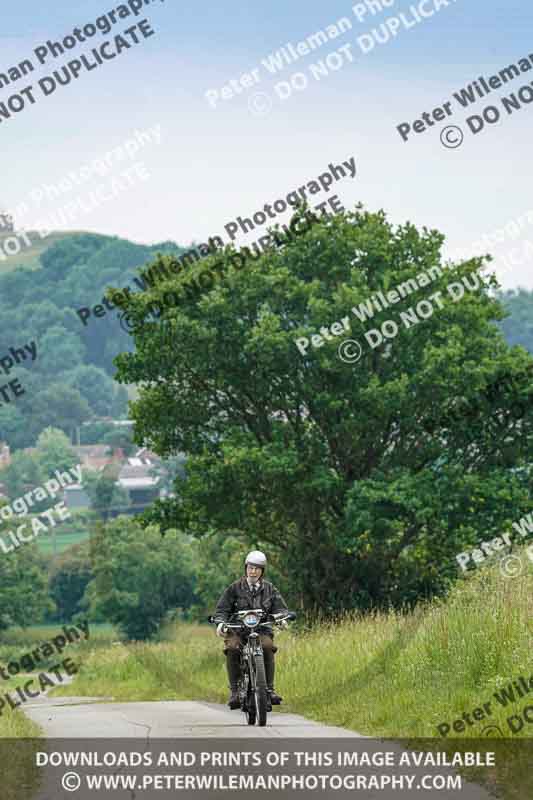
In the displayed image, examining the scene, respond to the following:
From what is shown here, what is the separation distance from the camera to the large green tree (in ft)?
121

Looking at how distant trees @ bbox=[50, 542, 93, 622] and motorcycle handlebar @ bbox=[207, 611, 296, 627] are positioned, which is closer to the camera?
motorcycle handlebar @ bbox=[207, 611, 296, 627]

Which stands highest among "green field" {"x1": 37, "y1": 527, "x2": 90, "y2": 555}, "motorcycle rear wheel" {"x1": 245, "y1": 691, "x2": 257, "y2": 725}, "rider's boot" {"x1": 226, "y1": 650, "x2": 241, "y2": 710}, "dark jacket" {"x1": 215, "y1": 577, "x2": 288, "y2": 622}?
"dark jacket" {"x1": 215, "y1": 577, "x2": 288, "y2": 622}

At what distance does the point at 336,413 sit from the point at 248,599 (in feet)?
75.6

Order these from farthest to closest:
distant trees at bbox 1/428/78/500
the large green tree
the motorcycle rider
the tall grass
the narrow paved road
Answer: distant trees at bbox 1/428/78/500, the large green tree, the narrow paved road, the motorcycle rider, the tall grass

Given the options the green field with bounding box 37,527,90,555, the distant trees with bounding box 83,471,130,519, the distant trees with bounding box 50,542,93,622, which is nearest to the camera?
the distant trees with bounding box 50,542,93,622

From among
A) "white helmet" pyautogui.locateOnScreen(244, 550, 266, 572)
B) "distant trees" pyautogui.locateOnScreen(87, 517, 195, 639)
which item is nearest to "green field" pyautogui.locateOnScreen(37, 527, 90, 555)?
"distant trees" pyautogui.locateOnScreen(87, 517, 195, 639)

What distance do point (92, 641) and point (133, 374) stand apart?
6729cm

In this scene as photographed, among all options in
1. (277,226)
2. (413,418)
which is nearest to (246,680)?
(413,418)

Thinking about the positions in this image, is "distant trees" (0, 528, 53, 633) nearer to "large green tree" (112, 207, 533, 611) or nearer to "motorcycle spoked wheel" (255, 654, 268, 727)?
"large green tree" (112, 207, 533, 611)

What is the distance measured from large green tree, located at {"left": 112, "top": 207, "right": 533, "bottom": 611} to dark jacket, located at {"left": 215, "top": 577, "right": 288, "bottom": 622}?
20926 mm

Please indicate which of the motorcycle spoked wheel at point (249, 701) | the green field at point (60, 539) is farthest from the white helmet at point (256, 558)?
the green field at point (60, 539)

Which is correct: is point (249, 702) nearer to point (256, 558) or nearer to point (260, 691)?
point (260, 691)

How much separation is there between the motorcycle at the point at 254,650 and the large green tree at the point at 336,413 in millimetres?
20712

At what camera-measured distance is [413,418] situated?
37594 mm
